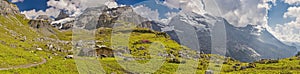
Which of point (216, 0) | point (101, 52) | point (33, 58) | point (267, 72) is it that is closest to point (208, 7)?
point (216, 0)

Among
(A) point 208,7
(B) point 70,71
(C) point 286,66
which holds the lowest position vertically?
(C) point 286,66

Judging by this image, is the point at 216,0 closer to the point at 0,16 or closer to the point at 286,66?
the point at 286,66

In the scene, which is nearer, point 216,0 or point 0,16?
point 216,0

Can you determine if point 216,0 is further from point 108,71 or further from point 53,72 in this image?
point 108,71

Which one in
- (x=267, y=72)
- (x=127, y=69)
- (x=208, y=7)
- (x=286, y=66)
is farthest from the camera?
(x=286, y=66)

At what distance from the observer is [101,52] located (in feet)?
285

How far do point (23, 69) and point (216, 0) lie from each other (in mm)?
29632

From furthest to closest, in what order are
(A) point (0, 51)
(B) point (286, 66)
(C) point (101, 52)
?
(B) point (286, 66) < (C) point (101, 52) < (A) point (0, 51)

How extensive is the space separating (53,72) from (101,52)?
38512 millimetres

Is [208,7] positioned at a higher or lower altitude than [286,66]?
higher

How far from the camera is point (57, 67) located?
5172 centimetres

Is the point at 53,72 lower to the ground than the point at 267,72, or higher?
higher

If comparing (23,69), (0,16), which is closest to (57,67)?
(23,69)

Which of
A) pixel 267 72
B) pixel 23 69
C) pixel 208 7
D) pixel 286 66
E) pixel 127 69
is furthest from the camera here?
pixel 286 66
